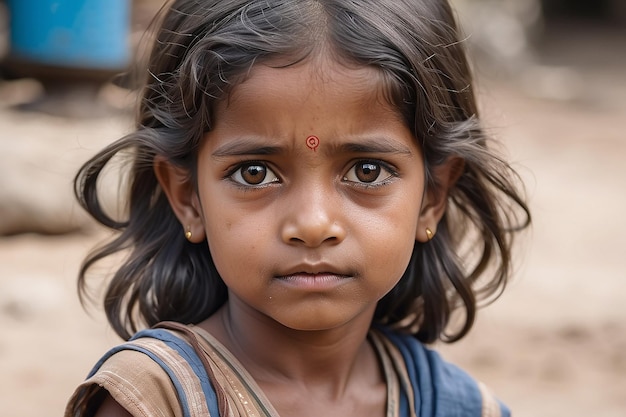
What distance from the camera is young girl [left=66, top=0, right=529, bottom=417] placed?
183 centimetres

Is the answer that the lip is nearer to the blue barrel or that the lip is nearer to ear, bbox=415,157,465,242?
ear, bbox=415,157,465,242

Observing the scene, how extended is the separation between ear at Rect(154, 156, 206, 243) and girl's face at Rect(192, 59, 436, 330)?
0.40 ft

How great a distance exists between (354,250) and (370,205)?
0.32 feet

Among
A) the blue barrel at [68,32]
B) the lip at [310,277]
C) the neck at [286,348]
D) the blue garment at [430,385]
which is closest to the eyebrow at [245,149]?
the lip at [310,277]

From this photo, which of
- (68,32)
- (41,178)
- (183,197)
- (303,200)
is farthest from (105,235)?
(303,200)

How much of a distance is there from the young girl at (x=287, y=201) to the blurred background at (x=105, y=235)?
382 mm

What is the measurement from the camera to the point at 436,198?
217cm

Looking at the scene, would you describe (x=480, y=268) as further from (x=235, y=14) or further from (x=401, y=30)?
(x=235, y=14)

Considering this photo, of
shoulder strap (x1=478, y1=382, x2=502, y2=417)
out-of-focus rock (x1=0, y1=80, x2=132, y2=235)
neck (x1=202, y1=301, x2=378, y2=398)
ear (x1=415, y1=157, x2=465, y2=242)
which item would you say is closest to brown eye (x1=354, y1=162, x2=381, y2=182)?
ear (x1=415, y1=157, x2=465, y2=242)

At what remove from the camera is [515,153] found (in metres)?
8.33

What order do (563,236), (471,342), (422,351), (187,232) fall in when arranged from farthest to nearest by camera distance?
(563,236), (471,342), (422,351), (187,232)

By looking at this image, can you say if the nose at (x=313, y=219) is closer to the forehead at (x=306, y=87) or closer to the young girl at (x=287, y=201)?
the young girl at (x=287, y=201)

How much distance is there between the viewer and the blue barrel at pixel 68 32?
692 cm

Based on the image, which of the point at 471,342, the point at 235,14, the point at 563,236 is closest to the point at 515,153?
the point at 563,236
